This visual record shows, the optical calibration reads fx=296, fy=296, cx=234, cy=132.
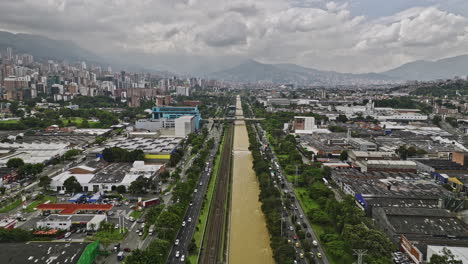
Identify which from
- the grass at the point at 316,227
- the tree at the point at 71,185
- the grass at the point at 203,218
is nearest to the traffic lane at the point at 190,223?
the grass at the point at 203,218

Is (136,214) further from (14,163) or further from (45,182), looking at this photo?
(14,163)

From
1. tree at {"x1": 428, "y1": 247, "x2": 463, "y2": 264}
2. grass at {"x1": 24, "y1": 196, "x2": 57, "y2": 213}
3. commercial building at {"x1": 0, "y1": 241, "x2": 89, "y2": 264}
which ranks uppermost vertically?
tree at {"x1": 428, "y1": 247, "x2": 463, "y2": 264}

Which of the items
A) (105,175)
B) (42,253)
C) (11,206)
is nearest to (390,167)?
(105,175)

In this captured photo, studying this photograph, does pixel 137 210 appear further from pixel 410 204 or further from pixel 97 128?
pixel 97 128

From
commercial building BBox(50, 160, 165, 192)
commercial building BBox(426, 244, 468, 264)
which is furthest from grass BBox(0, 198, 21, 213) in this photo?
commercial building BBox(426, 244, 468, 264)

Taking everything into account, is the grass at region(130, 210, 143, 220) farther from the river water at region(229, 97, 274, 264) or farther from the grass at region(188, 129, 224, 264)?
the river water at region(229, 97, 274, 264)

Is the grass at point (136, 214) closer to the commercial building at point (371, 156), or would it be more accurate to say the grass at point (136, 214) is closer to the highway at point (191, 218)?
the highway at point (191, 218)
